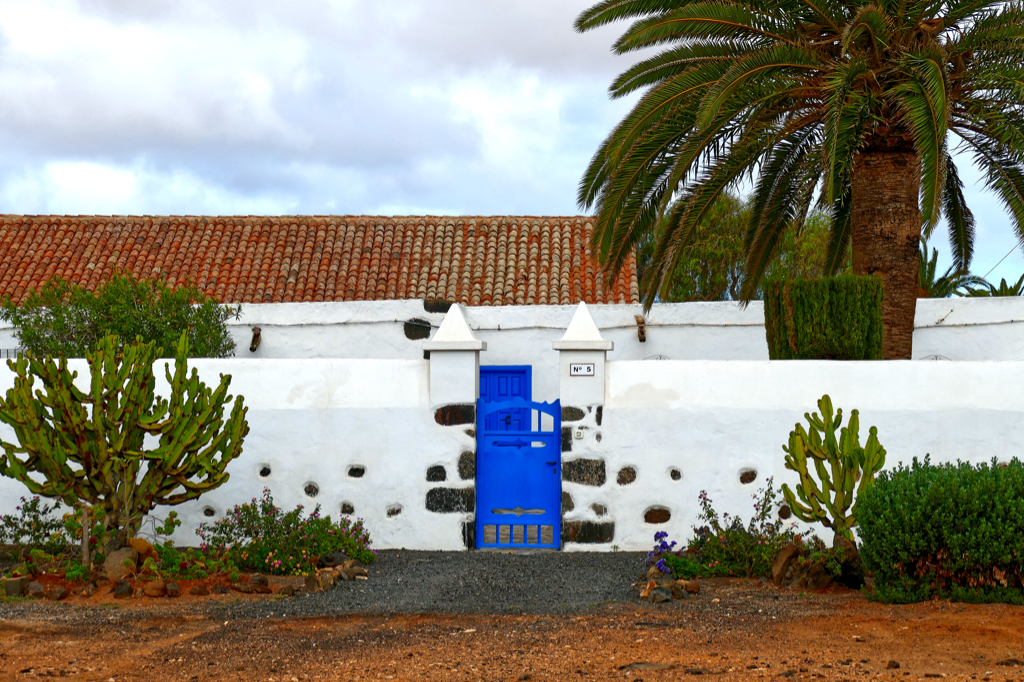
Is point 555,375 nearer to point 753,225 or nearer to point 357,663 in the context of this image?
point 753,225

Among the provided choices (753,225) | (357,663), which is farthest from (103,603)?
(753,225)

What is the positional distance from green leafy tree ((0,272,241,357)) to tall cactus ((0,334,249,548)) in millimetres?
3668

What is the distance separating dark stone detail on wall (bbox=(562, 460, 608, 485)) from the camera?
955 centimetres

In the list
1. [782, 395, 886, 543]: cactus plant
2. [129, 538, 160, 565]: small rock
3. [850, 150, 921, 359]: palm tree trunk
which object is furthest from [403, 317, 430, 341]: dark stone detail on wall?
[782, 395, 886, 543]: cactus plant

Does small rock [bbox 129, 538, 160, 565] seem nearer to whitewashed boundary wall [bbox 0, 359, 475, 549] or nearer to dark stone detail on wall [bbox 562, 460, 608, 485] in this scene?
whitewashed boundary wall [bbox 0, 359, 475, 549]

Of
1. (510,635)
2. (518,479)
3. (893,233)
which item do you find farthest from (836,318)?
(510,635)

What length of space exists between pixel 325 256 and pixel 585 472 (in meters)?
11.0

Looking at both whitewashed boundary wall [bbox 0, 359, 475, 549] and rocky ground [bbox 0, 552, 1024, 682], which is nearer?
rocky ground [bbox 0, 552, 1024, 682]

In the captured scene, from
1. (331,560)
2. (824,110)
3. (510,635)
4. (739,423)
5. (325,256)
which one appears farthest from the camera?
(325,256)

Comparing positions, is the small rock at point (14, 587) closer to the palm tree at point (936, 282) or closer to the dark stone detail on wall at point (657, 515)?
the dark stone detail on wall at point (657, 515)

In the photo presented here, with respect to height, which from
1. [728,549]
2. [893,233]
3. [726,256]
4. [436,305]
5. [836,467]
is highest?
[726,256]

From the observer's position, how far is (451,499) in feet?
31.4

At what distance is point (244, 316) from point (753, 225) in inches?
322

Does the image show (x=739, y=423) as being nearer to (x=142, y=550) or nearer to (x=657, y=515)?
(x=657, y=515)
